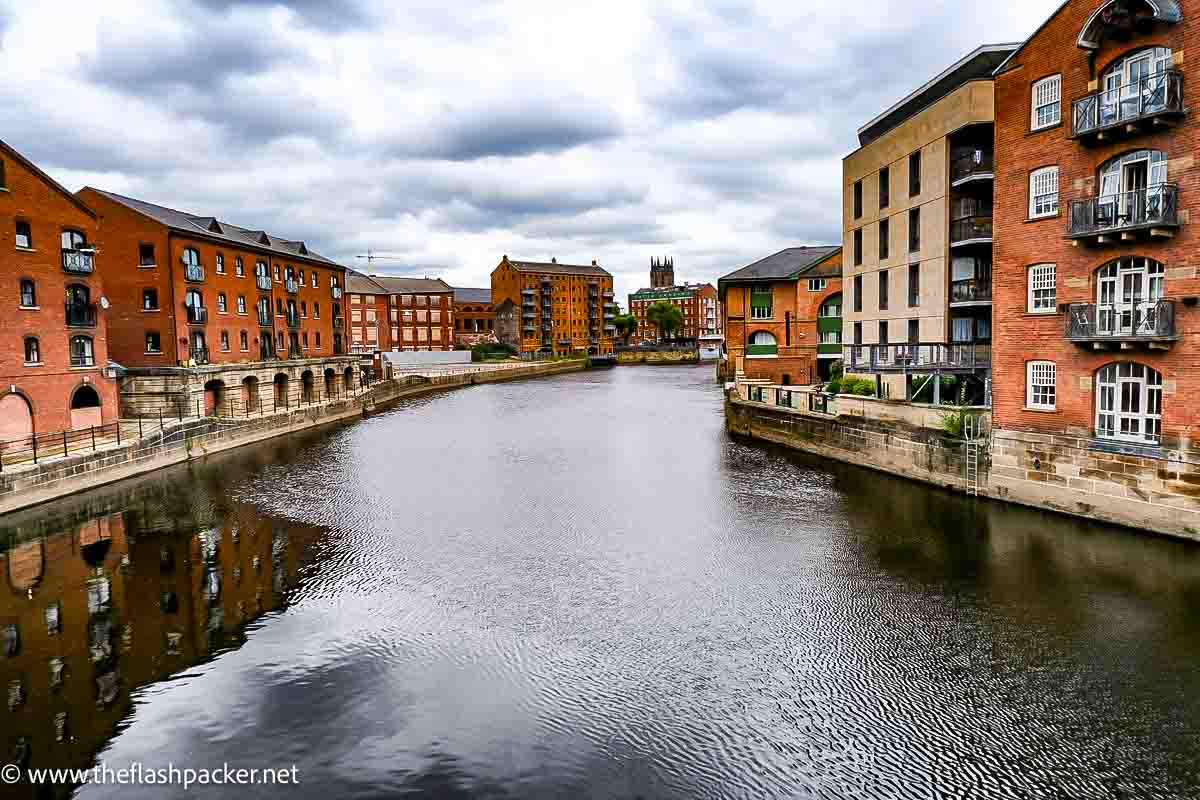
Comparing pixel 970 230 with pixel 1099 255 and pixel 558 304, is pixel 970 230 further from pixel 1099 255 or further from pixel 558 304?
pixel 558 304

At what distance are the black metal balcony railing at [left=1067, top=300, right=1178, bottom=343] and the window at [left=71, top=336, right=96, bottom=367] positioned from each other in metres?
36.1

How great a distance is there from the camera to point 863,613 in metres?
15.1

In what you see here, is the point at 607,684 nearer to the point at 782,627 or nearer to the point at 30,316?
the point at 782,627

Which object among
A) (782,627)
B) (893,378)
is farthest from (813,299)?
(782,627)

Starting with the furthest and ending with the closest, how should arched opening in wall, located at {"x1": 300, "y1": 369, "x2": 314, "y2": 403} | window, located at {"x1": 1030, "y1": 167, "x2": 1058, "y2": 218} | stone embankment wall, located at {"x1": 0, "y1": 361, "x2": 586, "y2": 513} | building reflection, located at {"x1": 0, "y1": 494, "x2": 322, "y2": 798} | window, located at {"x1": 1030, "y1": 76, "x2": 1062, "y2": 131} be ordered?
arched opening in wall, located at {"x1": 300, "y1": 369, "x2": 314, "y2": 403}, stone embankment wall, located at {"x1": 0, "y1": 361, "x2": 586, "y2": 513}, window, located at {"x1": 1030, "y1": 167, "x2": 1058, "y2": 218}, window, located at {"x1": 1030, "y1": 76, "x2": 1062, "y2": 131}, building reflection, located at {"x1": 0, "y1": 494, "x2": 322, "y2": 798}

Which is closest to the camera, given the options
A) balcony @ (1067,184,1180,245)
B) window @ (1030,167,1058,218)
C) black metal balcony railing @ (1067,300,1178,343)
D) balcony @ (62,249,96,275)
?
balcony @ (1067,184,1180,245)

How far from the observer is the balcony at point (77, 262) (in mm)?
30589

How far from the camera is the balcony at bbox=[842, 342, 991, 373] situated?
1062 inches

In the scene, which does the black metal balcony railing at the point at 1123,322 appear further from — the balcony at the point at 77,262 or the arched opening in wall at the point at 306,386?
the arched opening in wall at the point at 306,386

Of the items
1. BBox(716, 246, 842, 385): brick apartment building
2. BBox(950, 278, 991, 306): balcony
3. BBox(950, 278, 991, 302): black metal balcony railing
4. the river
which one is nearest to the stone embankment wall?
the river

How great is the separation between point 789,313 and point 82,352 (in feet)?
138

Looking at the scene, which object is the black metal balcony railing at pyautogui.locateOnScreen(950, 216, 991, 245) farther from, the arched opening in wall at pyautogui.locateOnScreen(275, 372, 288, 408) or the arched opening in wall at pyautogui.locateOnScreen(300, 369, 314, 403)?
the arched opening in wall at pyautogui.locateOnScreen(300, 369, 314, 403)

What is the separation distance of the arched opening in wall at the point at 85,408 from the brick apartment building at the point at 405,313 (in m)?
71.0

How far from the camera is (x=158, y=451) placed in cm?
3125
